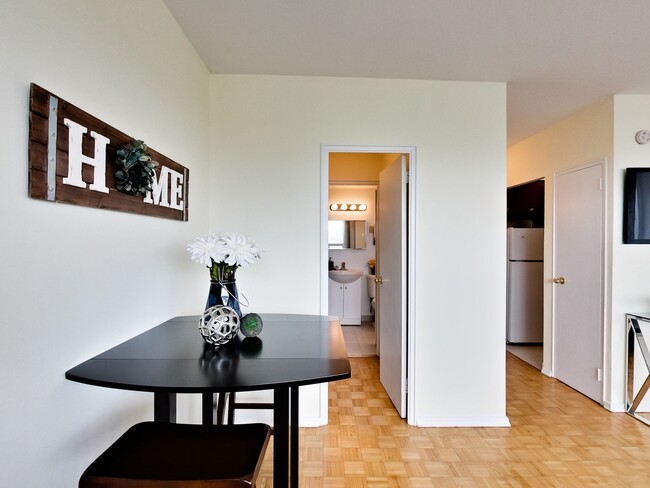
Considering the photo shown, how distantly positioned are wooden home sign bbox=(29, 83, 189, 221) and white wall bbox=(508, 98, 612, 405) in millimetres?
3416

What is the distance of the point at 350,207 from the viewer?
19.8 feet

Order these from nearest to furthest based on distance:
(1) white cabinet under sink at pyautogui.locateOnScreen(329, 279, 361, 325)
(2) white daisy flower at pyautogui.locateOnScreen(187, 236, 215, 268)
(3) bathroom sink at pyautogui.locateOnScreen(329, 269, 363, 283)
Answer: (2) white daisy flower at pyautogui.locateOnScreen(187, 236, 215, 268)
(3) bathroom sink at pyautogui.locateOnScreen(329, 269, 363, 283)
(1) white cabinet under sink at pyautogui.locateOnScreen(329, 279, 361, 325)

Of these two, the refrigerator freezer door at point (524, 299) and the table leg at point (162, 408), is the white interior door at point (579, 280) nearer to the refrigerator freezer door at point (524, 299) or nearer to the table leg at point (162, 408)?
the refrigerator freezer door at point (524, 299)

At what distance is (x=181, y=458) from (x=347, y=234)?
5107mm

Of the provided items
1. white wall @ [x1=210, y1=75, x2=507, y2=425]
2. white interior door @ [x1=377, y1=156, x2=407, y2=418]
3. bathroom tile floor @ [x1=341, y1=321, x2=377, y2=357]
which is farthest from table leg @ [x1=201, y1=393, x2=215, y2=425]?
bathroom tile floor @ [x1=341, y1=321, x2=377, y2=357]

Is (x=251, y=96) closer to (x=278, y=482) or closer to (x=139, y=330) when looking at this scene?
(x=139, y=330)

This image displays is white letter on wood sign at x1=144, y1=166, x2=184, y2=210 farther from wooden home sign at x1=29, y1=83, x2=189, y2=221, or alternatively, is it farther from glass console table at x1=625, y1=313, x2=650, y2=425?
glass console table at x1=625, y1=313, x2=650, y2=425

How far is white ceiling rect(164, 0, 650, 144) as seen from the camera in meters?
1.92

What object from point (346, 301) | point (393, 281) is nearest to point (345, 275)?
point (346, 301)

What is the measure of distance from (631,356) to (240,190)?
324 cm

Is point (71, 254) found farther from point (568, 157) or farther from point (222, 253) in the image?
point (568, 157)

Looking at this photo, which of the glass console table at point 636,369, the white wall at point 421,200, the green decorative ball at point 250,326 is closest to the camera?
the green decorative ball at point 250,326

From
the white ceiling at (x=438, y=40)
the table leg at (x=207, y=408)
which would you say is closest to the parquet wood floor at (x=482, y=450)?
the table leg at (x=207, y=408)

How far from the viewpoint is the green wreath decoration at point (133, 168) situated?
139 centimetres
